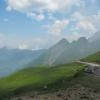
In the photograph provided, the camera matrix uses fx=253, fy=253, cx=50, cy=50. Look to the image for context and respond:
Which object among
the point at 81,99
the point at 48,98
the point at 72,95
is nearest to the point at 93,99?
the point at 81,99

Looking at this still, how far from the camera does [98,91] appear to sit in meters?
48.5

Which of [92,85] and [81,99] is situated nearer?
[81,99]

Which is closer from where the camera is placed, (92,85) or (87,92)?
(87,92)

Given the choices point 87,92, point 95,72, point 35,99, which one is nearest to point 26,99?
point 35,99

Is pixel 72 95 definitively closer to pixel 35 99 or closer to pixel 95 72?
pixel 35 99

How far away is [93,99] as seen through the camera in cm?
4228

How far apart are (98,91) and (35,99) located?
12150mm

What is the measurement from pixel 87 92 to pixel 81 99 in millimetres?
5005

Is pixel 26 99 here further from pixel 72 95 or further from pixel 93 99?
pixel 93 99

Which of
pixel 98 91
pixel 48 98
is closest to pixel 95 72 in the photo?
pixel 98 91

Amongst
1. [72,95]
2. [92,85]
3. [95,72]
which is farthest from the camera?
[95,72]

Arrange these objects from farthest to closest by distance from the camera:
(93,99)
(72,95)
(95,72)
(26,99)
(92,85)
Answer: (95,72) → (92,85) → (26,99) → (72,95) → (93,99)

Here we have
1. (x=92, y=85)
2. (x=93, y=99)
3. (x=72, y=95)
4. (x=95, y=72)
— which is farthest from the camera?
(x=95, y=72)

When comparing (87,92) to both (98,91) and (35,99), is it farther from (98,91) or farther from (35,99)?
(35,99)
